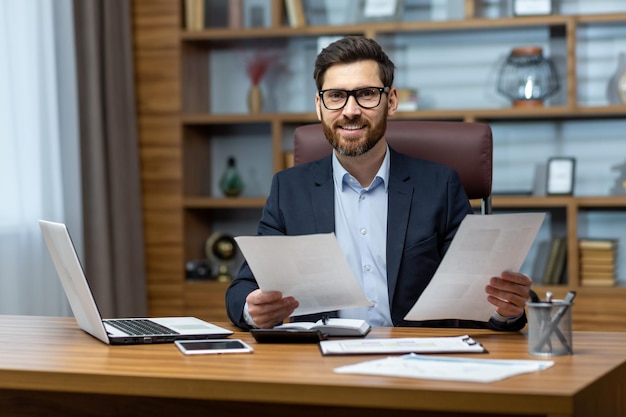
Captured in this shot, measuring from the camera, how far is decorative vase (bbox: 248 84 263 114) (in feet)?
14.9

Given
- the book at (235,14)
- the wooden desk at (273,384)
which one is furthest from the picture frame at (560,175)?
the wooden desk at (273,384)

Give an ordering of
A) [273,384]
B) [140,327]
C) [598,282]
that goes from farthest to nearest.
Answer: [598,282]
[140,327]
[273,384]

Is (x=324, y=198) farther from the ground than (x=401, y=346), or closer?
farther from the ground

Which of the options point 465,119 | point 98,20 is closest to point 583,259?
point 465,119

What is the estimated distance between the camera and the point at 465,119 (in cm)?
425

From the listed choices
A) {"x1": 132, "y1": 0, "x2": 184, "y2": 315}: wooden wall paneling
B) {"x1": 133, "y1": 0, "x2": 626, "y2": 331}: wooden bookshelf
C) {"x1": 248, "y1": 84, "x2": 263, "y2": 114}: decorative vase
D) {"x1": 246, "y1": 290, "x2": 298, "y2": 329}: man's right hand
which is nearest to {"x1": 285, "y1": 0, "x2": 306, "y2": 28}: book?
{"x1": 133, "y1": 0, "x2": 626, "y2": 331}: wooden bookshelf

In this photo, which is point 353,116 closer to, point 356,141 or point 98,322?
point 356,141

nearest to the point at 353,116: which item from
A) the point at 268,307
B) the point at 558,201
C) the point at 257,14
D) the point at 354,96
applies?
the point at 354,96

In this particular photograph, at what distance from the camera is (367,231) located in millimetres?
2518

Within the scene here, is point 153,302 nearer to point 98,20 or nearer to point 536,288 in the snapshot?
point 98,20

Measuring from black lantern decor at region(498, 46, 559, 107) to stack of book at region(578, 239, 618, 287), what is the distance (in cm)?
63

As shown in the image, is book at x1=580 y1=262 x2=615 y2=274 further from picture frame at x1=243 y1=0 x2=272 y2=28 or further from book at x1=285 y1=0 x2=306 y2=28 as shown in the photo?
picture frame at x1=243 y1=0 x2=272 y2=28

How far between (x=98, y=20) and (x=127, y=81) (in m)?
0.32

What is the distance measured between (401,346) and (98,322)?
58 cm
